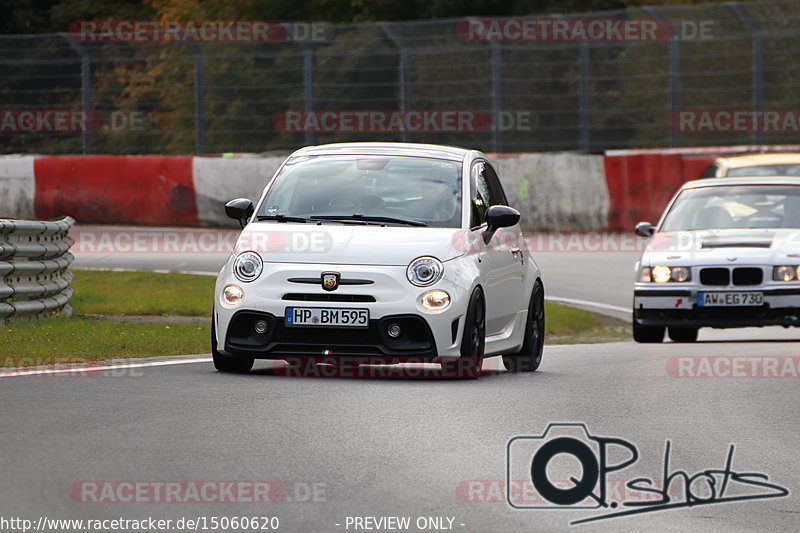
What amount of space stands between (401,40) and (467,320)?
59.4 feet

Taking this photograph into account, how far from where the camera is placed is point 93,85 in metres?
29.3

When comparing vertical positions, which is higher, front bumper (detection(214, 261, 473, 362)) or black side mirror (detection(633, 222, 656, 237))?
black side mirror (detection(633, 222, 656, 237))

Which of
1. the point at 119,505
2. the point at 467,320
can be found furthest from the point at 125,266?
the point at 119,505

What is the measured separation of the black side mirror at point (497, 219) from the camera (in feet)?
39.4

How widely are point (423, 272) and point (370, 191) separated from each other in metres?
1.06

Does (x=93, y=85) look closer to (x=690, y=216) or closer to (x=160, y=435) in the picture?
(x=690, y=216)

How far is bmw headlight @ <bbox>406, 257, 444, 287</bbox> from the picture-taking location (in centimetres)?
1111

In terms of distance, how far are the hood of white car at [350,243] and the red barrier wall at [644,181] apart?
1638cm
